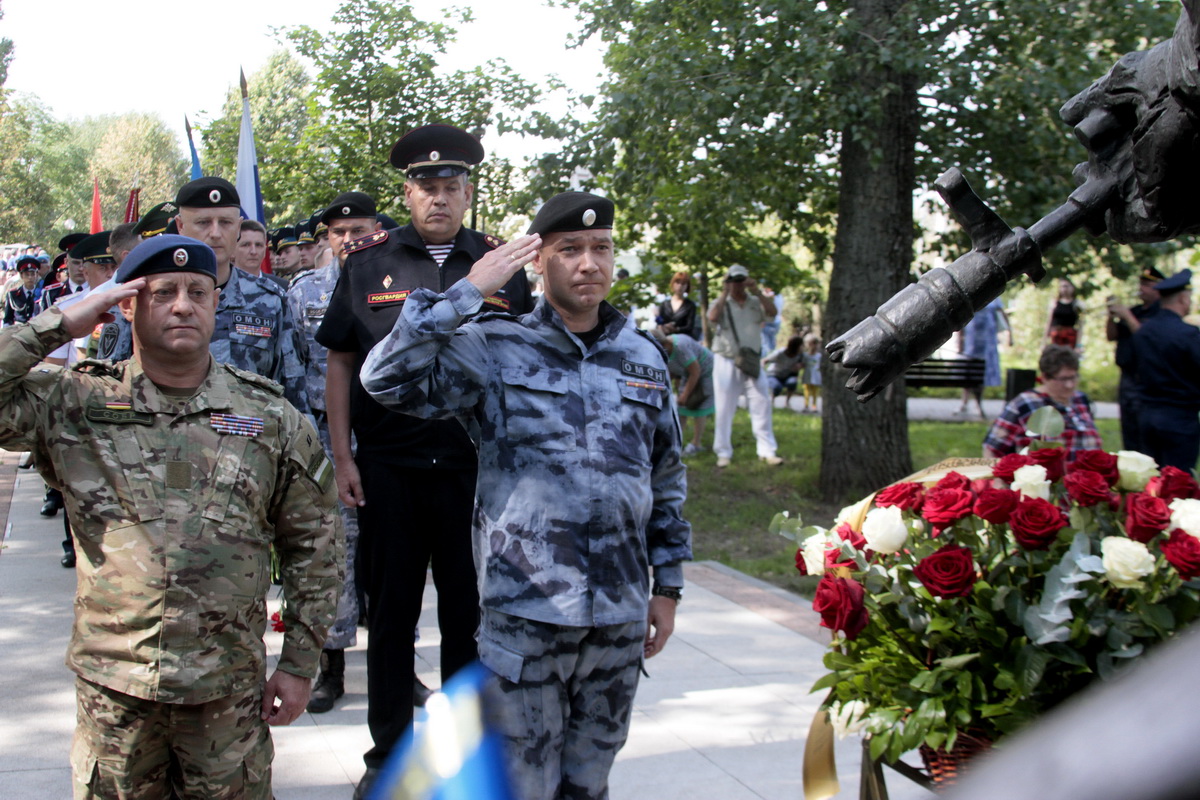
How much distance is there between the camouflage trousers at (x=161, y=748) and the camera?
2703mm

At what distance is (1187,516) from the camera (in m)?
2.66

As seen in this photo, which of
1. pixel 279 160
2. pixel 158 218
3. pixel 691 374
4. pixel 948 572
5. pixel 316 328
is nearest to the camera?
pixel 948 572

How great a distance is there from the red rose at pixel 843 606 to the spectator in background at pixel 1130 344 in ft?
21.5

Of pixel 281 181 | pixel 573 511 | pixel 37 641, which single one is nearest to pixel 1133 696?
pixel 573 511

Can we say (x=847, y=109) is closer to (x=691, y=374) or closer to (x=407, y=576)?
(x=691, y=374)

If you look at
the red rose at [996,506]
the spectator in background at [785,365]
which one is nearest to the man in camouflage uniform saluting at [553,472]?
the red rose at [996,506]

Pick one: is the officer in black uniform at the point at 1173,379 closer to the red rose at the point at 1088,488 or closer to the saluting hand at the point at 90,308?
the red rose at the point at 1088,488

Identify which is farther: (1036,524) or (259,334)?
(259,334)

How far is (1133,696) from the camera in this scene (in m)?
0.47

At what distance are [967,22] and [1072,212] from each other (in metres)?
7.55

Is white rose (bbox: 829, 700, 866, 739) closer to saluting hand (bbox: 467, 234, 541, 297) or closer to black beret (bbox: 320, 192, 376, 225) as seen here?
saluting hand (bbox: 467, 234, 541, 297)

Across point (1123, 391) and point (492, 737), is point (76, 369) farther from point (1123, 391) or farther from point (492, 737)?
point (1123, 391)

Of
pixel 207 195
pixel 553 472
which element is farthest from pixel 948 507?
pixel 207 195

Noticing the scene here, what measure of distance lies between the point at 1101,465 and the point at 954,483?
418 millimetres
